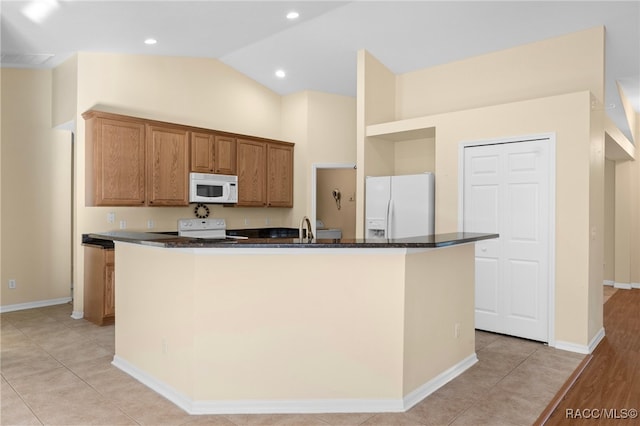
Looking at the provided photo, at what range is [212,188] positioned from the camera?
5.57m

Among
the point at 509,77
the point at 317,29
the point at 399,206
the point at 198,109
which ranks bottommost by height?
the point at 399,206

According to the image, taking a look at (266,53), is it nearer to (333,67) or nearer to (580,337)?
(333,67)

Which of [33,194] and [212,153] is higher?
[212,153]

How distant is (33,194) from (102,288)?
72.8 inches

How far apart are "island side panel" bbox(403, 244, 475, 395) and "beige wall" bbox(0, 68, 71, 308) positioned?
16.4 ft

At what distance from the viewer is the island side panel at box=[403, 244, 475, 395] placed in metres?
2.69

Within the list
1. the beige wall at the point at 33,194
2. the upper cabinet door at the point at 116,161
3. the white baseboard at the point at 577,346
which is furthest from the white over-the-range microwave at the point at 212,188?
the white baseboard at the point at 577,346

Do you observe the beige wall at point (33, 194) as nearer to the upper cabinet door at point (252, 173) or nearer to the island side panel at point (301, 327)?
the upper cabinet door at point (252, 173)

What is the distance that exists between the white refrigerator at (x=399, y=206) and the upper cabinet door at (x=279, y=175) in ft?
5.58

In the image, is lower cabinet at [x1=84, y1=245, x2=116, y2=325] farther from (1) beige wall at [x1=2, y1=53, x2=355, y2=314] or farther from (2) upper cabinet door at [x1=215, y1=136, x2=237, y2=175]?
(2) upper cabinet door at [x1=215, y1=136, x2=237, y2=175]

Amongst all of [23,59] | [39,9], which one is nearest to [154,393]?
[39,9]

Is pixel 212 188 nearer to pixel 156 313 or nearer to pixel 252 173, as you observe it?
pixel 252 173

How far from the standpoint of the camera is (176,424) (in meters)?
2.42

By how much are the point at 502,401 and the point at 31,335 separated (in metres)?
4.35
